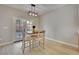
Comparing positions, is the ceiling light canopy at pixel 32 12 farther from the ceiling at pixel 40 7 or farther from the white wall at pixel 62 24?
the white wall at pixel 62 24

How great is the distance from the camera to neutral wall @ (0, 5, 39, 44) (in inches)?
86.4

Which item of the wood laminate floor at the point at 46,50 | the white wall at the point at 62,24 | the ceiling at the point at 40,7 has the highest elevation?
the ceiling at the point at 40,7

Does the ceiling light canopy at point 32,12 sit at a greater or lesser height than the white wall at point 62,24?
greater

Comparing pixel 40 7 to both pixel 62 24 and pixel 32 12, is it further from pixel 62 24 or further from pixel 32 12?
pixel 62 24

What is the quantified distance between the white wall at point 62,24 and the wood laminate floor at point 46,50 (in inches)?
5.8

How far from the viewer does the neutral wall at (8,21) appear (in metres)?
2.20

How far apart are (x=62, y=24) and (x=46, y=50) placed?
26.7 inches

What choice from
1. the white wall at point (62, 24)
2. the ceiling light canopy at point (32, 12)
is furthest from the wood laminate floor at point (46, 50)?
the ceiling light canopy at point (32, 12)

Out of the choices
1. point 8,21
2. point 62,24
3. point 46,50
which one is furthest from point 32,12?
point 46,50

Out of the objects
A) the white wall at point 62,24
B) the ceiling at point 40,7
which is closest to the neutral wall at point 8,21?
the ceiling at point 40,7

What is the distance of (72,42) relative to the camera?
7.18 feet

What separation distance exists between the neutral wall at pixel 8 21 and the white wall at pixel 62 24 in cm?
30
